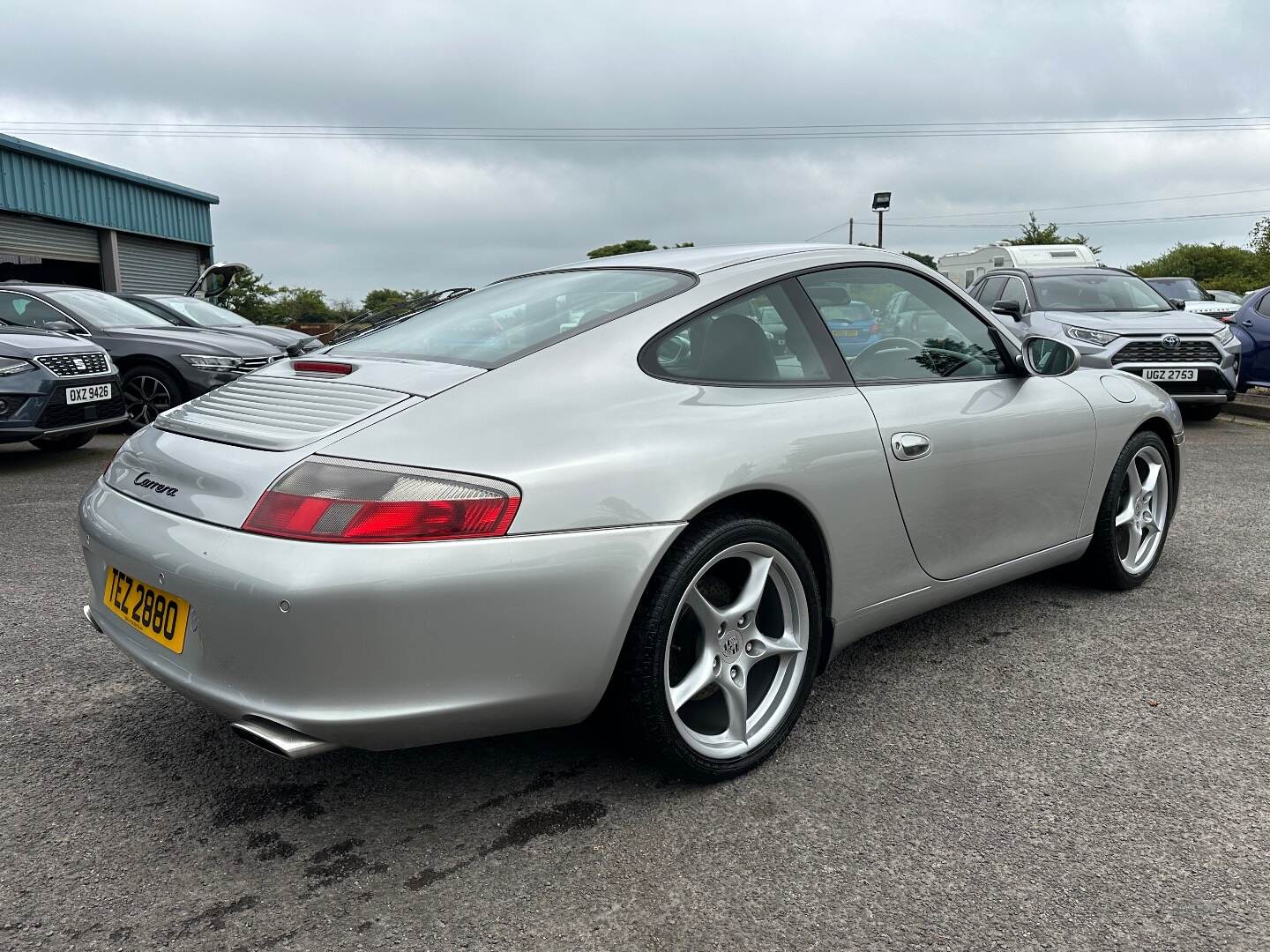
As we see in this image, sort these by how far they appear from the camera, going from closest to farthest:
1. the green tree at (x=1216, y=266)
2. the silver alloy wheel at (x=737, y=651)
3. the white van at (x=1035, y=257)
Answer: the silver alloy wheel at (x=737, y=651)
the white van at (x=1035, y=257)
the green tree at (x=1216, y=266)

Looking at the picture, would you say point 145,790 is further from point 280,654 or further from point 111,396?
point 111,396

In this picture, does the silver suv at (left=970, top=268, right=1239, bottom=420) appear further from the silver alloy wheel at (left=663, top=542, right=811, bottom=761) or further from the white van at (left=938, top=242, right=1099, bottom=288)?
the silver alloy wheel at (left=663, top=542, right=811, bottom=761)

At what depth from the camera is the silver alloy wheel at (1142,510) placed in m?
3.87

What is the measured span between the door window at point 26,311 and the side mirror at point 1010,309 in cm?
878

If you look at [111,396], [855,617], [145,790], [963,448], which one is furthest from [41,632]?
[111,396]

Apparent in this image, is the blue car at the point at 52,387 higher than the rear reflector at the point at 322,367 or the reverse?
the reverse

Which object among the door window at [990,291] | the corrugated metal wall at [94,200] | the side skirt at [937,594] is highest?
Answer: the corrugated metal wall at [94,200]

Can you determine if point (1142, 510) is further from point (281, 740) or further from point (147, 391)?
point (147, 391)

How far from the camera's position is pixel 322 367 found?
260 cm

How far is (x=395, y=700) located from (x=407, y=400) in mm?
651

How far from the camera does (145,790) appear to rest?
2.42 metres

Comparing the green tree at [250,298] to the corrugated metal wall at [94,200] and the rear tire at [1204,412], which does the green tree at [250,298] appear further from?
the rear tire at [1204,412]

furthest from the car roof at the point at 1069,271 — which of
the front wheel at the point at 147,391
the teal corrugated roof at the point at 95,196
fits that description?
the teal corrugated roof at the point at 95,196

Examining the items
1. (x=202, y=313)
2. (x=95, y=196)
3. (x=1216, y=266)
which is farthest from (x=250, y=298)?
(x=1216, y=266)
